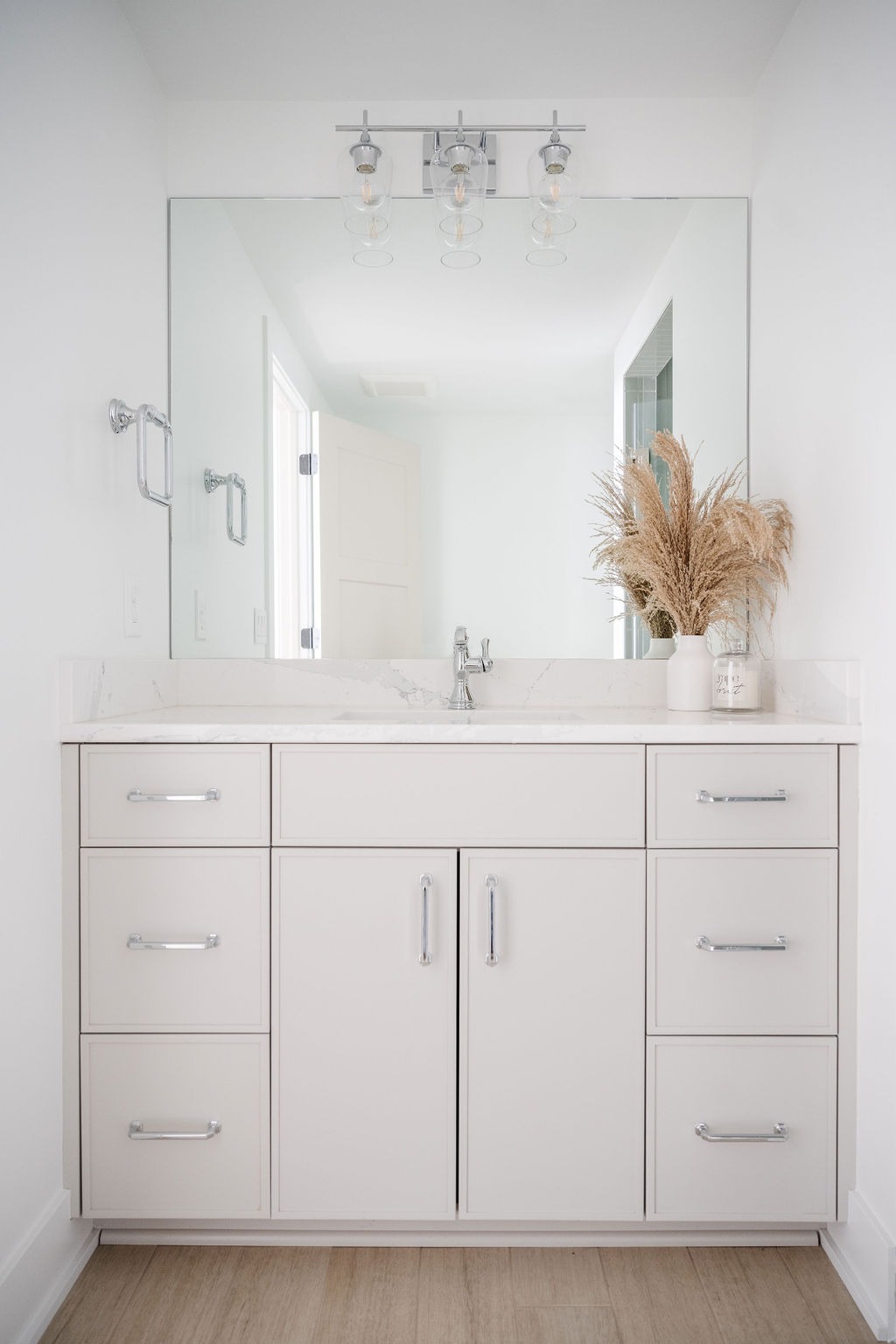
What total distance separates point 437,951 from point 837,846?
72cm

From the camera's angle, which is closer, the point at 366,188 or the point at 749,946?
the point at 749,946

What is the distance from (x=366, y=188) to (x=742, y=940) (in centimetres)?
181

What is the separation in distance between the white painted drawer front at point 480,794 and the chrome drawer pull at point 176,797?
172 millimetres

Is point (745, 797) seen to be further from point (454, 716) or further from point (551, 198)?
point (551, 198)

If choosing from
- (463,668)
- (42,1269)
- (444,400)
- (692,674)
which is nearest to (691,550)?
(692,674)

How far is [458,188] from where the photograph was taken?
6.27 ft

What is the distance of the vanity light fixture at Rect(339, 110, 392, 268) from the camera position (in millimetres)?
1891

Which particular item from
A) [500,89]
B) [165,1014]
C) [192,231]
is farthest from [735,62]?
[165,1014]

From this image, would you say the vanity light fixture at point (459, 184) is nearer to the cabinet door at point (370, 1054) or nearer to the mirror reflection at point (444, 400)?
the mirror reflection at point (444, 400)

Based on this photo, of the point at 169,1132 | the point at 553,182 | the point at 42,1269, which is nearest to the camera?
the point at 42,1269

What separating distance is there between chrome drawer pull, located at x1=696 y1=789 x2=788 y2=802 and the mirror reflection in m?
0.64

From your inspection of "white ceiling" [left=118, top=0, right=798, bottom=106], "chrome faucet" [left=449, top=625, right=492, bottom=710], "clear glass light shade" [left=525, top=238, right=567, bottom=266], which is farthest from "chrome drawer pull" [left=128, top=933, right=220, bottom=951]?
"white ceiling" [left=118, top=0, right=798, bottom=106]

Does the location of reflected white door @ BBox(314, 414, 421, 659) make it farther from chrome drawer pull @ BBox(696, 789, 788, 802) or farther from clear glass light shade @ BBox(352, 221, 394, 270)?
chrome drawer pull @ BBox(696, 789, 788, 802)

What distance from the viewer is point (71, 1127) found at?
144cm
